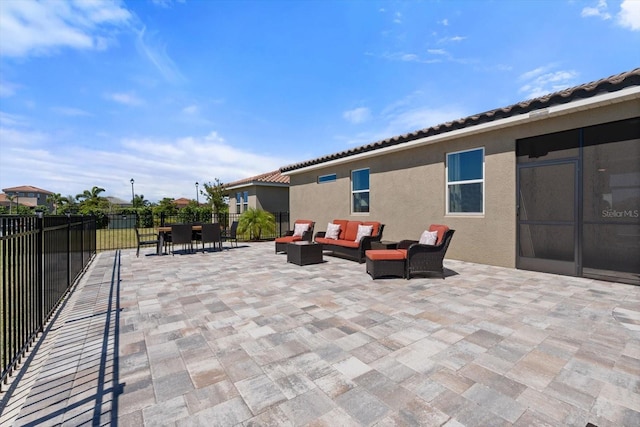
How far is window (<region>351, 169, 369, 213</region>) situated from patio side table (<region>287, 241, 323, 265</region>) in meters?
3.34

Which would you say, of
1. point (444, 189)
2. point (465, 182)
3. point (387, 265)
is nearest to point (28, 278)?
point (387, 265)

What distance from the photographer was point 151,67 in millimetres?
8320

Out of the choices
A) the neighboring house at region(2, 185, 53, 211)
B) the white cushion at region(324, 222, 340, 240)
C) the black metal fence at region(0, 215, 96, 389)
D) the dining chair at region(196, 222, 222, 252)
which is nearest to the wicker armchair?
the white cushion at region(324, 222, 340, 240)

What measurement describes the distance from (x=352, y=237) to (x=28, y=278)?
6.98 m

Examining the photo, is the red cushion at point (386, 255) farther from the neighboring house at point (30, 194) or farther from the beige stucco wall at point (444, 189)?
the neighboring house at point (30, 194)

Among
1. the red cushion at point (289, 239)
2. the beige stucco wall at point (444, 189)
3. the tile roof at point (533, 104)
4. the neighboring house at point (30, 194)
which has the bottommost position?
the red cushion at point (289, 239)

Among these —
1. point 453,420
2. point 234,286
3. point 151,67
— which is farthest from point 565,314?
point 151,67

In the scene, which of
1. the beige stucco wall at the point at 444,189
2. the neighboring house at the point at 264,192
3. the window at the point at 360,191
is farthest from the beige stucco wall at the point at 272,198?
the window at the point at 360,191

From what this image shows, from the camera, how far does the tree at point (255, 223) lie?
13.5 metres

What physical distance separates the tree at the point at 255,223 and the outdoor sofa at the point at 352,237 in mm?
5148

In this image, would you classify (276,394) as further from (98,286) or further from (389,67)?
(389,67)

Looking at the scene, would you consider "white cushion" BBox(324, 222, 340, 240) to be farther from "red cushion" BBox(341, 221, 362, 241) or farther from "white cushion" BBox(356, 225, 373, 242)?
"white cushion" BBox(356, 225, 373, 242)

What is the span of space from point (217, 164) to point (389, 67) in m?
16.2

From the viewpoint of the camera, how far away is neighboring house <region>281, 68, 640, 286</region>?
17.1ft
